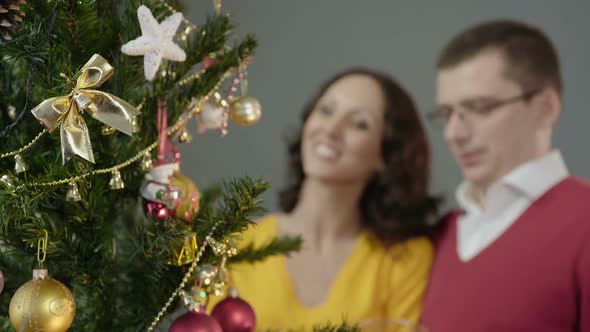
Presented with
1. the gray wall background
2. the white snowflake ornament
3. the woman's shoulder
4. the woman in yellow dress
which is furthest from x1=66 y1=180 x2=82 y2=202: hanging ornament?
the gray wall background

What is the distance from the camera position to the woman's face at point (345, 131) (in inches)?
44.4

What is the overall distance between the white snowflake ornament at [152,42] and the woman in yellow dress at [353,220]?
622 millimetres

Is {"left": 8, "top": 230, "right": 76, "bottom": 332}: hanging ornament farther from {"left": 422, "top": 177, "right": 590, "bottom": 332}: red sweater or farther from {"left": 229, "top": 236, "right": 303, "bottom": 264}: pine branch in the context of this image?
{"left": 422, "top": 177, "right": 590, "bottom": 332}: red sweater

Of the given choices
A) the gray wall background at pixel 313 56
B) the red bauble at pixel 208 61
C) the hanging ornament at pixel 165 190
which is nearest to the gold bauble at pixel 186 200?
the hanging ornament at pixel 165 190

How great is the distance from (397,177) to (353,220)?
0.38ft

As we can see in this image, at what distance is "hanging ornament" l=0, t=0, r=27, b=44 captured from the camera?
47cm

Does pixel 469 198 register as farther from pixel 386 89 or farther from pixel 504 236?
pixel 386 89

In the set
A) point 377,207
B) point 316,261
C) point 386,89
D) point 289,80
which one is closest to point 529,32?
point 386,89

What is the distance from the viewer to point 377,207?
121 cm

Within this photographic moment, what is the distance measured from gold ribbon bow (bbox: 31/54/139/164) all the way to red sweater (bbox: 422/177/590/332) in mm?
706

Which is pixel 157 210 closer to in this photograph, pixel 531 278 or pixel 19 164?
pixel 19 164

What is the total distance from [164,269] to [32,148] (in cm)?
15

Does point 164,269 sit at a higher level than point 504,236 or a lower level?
higher

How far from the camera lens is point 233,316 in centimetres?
55
